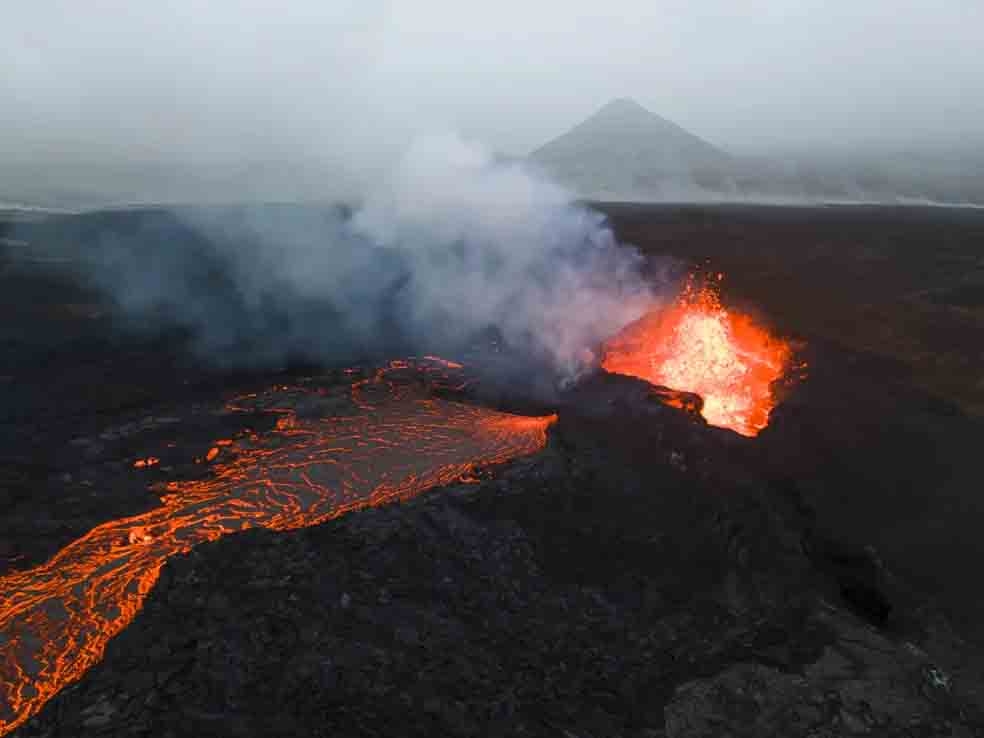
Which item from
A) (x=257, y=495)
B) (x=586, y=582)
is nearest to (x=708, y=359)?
(x=586, y=582)

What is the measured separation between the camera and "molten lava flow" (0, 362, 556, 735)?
8727mm

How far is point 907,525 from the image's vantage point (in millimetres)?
11852

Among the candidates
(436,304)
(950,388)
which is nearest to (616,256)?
(436,304)

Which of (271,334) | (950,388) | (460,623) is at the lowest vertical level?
(271,334)

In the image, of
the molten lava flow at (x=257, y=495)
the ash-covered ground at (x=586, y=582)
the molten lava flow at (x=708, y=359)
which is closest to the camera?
Result: the ash-covered ground at (x=586, y=582)

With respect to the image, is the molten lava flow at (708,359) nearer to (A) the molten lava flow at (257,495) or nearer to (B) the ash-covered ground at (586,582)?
(B) the ash-covered ground at (586,582)

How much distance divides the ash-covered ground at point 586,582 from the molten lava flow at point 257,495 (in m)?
0.59

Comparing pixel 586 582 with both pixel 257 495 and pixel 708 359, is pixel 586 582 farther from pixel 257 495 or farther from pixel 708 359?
pixel 708 359

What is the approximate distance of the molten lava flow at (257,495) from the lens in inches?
344

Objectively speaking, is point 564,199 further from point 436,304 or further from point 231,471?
point 231,471

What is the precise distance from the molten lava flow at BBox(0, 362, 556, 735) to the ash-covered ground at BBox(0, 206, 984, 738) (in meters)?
0.59

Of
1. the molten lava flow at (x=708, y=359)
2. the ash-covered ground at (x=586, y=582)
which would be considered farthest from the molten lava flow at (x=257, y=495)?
the molten lava flow at (x=708, y=359)

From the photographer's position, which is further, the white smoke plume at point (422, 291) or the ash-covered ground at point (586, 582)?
the white smoke plume at point (422, 291)

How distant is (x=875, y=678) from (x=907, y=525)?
5.03 metres
